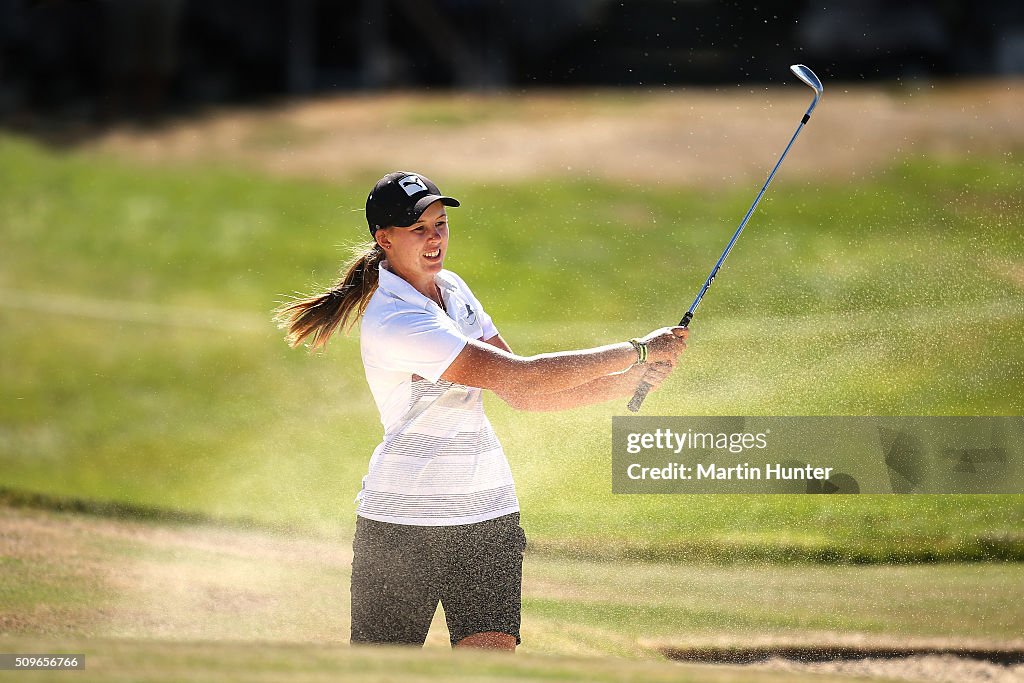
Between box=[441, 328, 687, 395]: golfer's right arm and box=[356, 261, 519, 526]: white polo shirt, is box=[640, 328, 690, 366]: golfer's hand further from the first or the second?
box=[356, 261, 519, 526]: white polo shirt

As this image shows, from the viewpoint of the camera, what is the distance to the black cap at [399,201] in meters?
4.58

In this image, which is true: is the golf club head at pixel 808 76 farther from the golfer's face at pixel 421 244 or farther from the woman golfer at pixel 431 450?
the golfer's face at pixel 421 244

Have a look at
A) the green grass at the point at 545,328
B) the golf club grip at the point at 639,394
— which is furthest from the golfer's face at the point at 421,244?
the green grass at the point at 545,328

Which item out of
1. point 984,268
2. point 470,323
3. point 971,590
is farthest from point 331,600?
point 984,268

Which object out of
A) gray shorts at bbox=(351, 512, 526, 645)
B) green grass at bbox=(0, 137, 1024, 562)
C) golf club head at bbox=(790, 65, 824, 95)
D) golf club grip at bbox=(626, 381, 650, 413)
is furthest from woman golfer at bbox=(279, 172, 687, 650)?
green grass at bbox=(0, 137, 1024, 562)

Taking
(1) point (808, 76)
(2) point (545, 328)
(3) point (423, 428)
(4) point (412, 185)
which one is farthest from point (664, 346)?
(2) point (545, 328)

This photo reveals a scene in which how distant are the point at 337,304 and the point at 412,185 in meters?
0.49

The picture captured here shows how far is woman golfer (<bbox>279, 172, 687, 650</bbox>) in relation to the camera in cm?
450

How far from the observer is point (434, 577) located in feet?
14.8

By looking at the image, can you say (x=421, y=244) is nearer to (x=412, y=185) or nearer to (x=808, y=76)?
(x=412, y=185)

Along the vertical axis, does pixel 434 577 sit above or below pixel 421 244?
below

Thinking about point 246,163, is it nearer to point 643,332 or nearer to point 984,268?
point 643,332

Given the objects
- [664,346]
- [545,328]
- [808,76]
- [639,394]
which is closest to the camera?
[664,346]

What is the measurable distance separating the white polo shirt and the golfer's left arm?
0.72 feet
